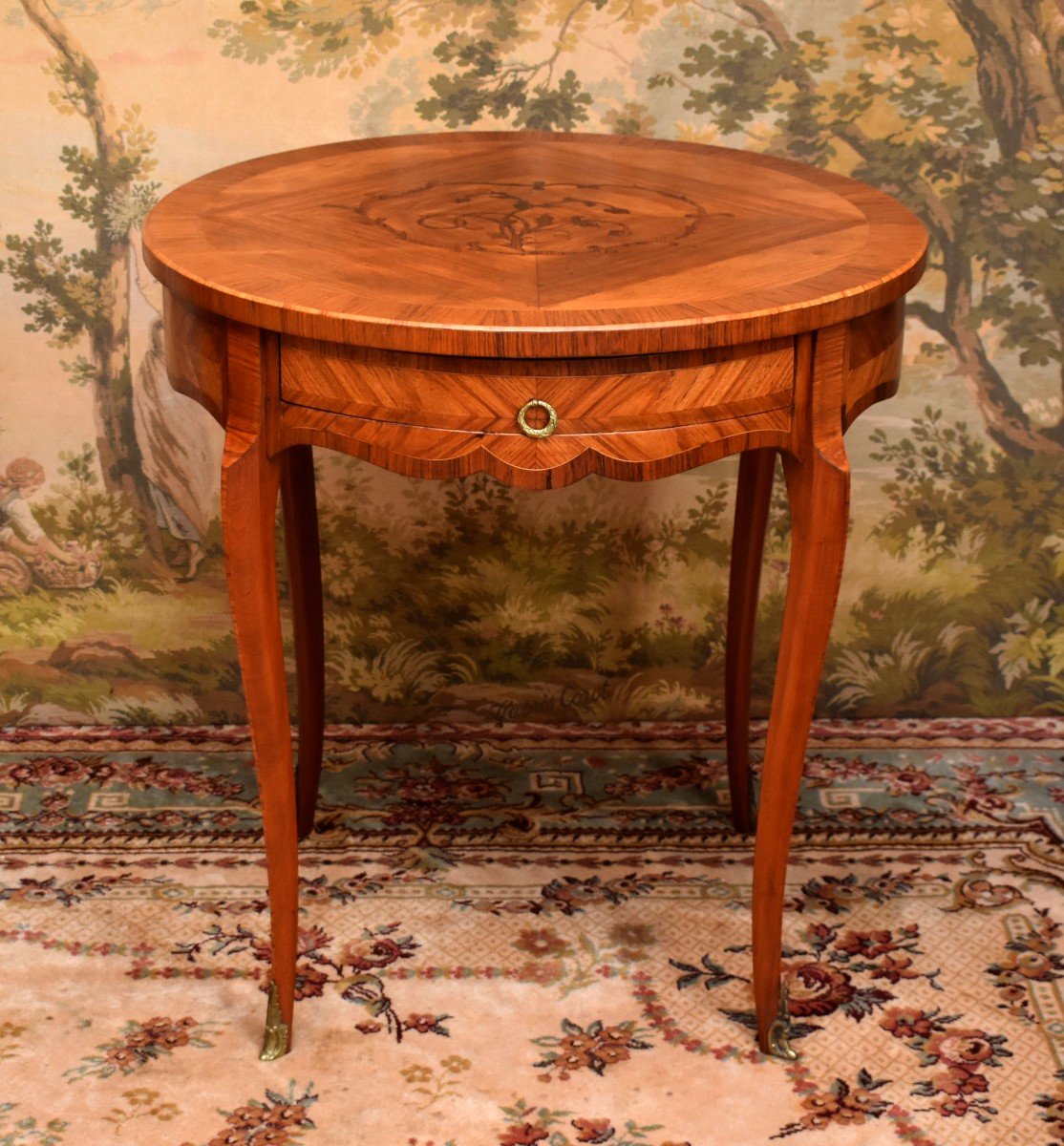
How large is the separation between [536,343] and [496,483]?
1215mm

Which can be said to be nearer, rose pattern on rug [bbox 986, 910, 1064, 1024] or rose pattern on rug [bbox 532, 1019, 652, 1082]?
rose pattern on rug [bbox 532, 1019, 652, 1082]

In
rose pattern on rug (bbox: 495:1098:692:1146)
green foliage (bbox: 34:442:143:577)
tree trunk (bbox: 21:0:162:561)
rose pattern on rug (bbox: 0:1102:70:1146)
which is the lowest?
rose pattern on rug (bbox: 495:1098:692:1146)

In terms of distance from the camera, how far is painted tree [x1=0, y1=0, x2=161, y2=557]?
8.36ft

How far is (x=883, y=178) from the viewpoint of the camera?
8.61 ft

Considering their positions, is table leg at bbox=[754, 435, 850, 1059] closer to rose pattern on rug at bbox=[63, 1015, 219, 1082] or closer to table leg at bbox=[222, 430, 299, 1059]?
table leg at bbox=[222, 430, 299, 1059]

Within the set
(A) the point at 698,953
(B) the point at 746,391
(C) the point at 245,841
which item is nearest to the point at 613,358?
(B) the point at 746,391

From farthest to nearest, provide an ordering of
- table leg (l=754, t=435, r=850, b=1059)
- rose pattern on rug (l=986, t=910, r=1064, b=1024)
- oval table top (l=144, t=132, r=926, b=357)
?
rose pattern on rug (l=986, t=910, r=1064, b=1024)
table leg (l=754, t=435, r=850, b=1059)
oval table top (l=144, t=132, r=926, b=357)

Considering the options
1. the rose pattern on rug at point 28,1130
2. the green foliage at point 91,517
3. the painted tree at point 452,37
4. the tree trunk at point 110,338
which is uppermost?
the painted tree at point 452,37

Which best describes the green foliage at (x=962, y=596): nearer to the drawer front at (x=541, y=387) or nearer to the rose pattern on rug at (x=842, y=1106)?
the rose pattern on rug at (x=842, y=1106)

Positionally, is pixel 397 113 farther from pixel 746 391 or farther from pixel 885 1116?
pixel 885 1116

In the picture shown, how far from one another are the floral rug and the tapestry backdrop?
13cm

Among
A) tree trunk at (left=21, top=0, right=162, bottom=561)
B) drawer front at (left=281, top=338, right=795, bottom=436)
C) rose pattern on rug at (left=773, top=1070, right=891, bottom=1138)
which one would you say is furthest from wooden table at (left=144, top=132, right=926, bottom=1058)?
tree trunk at (left=21, top=0, right=162, bottom=561)

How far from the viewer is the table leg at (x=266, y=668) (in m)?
1.77

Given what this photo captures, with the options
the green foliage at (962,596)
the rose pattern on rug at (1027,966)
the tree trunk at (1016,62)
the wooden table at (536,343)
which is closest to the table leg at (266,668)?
the wooden table at (536,343)
